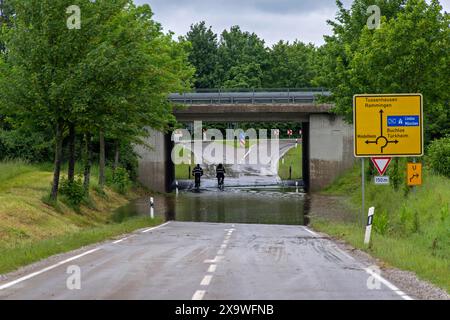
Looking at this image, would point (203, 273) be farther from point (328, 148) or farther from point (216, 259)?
point (328, 148)

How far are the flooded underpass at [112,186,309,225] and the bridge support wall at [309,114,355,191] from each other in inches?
97.6

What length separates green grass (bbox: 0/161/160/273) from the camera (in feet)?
51.9

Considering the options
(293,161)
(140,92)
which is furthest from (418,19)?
(293,161)

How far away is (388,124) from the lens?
22922 millimetres

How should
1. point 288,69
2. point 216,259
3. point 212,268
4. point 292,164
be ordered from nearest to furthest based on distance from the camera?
point 212,268
point 216,259
point 292,164
point 288,69

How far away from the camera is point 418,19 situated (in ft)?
100

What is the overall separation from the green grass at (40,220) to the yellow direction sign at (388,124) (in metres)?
9.31

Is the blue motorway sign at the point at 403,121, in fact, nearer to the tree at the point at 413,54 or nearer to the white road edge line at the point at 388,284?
the tree at the point at 413,54

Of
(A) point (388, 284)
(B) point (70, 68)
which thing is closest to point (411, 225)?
(A) point (388, 284)

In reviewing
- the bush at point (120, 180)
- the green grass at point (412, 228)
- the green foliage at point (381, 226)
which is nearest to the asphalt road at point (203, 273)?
the green grass at point (412, 228)

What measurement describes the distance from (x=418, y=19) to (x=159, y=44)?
14661 mm

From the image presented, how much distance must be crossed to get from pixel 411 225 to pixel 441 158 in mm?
9929

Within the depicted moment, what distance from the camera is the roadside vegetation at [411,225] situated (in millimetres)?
13472

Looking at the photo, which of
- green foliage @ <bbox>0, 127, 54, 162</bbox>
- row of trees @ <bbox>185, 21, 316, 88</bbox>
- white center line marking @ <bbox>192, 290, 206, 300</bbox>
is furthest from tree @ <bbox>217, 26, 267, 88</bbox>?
white center line marking @ <bbox>192, 290, 206, 300</bbox>
